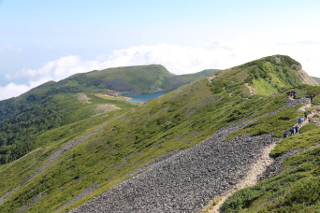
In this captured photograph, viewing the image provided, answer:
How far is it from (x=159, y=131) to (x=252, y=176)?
2819 inches

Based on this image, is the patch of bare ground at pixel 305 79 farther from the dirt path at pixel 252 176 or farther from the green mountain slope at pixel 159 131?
the dirt path at pixel 252 176

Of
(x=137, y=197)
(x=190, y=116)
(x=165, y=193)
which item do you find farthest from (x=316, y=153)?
(x=190, y=116)

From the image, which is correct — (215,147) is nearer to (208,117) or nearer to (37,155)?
(208,117)

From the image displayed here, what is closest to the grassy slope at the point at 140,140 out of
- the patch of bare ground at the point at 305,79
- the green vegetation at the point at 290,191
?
the green vegetation at the point at 290,191

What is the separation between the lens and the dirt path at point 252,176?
96.9 feet

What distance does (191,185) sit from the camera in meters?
37.2

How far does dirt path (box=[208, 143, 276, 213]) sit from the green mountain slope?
9795 mm

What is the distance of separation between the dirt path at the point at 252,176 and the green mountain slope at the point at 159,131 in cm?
980

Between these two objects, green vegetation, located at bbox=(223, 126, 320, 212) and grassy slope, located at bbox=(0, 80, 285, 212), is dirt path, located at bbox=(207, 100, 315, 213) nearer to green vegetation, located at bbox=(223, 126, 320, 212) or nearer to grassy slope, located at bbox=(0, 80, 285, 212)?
green vegetation, located at bbox=(223, 126, 320, 212)

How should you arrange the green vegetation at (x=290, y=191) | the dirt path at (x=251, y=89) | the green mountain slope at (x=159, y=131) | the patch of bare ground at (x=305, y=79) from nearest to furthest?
the green vegetation at (x=290, y=191), the green mountain slope at (x=159, y=131), the dirt path at (x=251, y=89), the patch of bare ground at (x=305, y=79)

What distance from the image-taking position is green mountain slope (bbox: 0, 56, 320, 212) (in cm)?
6650

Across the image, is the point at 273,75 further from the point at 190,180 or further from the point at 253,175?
the point at 253,175

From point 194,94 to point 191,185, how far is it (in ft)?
306

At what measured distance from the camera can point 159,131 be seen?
103125 millimetres
